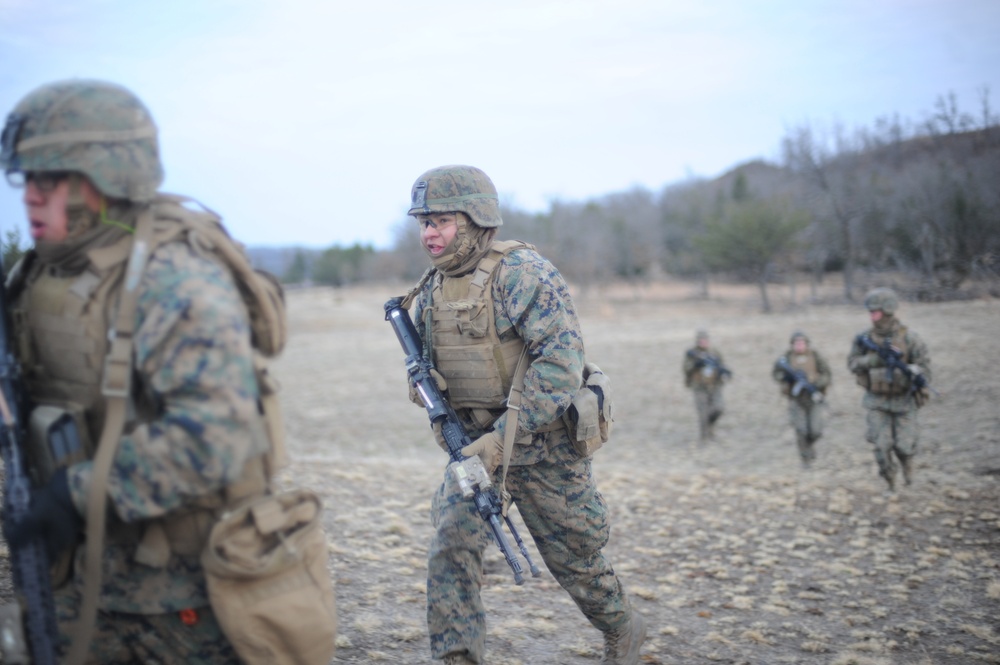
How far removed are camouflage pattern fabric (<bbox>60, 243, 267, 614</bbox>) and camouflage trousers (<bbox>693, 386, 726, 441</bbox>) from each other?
11.6m

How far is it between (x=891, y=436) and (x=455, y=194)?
6.98 meters

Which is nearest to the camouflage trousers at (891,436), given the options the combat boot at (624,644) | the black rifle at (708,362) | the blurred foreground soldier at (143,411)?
the black rifle at (708,362)

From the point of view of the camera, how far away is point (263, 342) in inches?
90.6

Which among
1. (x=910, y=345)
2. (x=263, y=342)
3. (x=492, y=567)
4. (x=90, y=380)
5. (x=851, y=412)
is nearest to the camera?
(x=90, y=380)

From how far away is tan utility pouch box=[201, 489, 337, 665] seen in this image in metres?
2.08

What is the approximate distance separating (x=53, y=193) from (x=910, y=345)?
8.57 metres

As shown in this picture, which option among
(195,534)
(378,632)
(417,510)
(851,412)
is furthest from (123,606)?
(851,412)

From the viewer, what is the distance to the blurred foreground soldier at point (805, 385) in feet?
34.8

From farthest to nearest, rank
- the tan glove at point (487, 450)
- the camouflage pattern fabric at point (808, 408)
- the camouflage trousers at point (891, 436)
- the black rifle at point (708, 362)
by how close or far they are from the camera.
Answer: the black rifle at point (708, 362) < the camouflage pattern fabric at point (808, 408) < the camouflage trousers at point (891, 436) < the tan glove at point (487, 450)

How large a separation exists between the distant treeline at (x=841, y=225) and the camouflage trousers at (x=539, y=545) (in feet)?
81.1

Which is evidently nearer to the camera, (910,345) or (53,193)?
(53,193)

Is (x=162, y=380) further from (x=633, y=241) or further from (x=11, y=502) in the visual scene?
(x=633, y=241)

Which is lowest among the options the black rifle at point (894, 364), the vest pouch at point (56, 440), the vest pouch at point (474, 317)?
the black rifle at point (894, 364)

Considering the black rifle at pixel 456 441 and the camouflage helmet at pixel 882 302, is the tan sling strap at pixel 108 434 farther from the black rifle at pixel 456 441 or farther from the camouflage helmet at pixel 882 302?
the camouflage helmet at pixel 882 302
